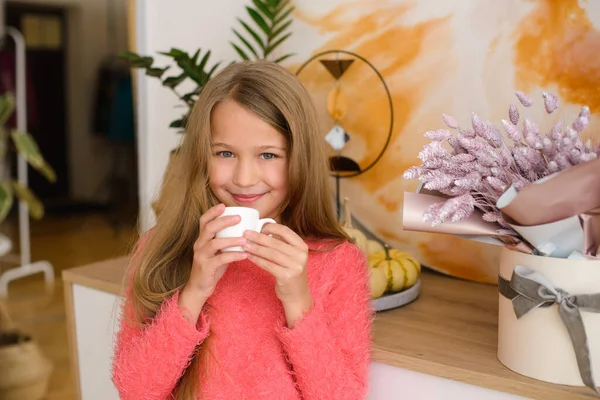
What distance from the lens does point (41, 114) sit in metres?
6.01

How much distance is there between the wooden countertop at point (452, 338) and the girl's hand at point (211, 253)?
0.31 metres

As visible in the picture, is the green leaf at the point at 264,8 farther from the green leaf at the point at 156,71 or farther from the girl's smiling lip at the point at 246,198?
the girl's smiling lip at the point at 246,198

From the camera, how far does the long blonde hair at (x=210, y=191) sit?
1.06 metres

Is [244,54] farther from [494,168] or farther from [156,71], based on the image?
[494,168]

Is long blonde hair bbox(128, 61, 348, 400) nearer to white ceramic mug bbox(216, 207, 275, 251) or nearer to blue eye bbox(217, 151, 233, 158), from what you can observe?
blue eye bbox(217, 151, 233, 158)

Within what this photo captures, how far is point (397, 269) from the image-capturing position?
1281 millimetres

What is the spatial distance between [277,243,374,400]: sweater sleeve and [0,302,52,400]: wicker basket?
58.3 inches

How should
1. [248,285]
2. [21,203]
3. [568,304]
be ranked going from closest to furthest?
[568,304]
[248,285]
[21,203]

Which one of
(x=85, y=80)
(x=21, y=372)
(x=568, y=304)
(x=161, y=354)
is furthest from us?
(x=85, y=80)

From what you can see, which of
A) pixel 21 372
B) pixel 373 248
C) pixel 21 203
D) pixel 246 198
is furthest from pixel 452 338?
pixel 21 203

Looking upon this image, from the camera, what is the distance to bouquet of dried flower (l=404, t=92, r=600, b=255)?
2.85 ft

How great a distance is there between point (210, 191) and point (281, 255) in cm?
27

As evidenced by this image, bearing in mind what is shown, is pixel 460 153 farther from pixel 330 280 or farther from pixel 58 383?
pixel 58 383

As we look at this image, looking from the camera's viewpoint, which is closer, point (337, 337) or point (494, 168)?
point (494, 168)
